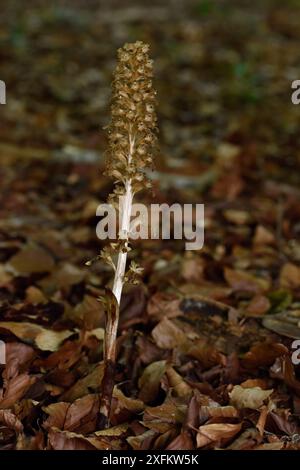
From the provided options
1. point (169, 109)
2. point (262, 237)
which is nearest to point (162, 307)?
point (262, 237)

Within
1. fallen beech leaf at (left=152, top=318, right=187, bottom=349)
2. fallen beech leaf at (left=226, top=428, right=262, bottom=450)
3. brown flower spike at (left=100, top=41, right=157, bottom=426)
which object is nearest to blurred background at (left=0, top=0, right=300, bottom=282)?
fallen beech leaf at (left=152, top=318, right=187, bottom=349)

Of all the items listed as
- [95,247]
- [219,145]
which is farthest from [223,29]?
[95,247]

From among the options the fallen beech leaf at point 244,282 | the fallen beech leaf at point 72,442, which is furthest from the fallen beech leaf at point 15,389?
the fallen beech leaf at point 244,282

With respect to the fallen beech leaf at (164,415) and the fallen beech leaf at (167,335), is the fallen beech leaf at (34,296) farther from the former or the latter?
the fallen beech leaf at (164,415)

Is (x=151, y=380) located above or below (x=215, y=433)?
above

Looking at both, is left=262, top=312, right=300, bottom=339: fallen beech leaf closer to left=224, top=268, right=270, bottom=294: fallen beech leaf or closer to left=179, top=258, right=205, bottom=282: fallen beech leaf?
left=224, top=268, right=270, bottom=294: fallen beech leaf

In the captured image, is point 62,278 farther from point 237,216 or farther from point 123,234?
point 237,216
